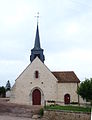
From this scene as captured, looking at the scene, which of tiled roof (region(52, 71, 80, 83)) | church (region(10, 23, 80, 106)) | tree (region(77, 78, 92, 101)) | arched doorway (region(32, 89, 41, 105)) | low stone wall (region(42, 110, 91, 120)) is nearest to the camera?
low stone wall (region(42, 110, 91, 120))

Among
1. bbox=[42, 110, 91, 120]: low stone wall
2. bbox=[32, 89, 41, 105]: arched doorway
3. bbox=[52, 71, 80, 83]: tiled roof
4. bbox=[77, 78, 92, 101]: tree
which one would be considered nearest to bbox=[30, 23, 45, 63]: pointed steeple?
bbox=[52, 71, 80, 83]: tiled roof

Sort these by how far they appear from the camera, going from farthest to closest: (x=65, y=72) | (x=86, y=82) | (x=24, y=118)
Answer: (x=65, y=72) → (x=86, y=82) → (x=24, y=118)

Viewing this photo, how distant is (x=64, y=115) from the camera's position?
27641 mm

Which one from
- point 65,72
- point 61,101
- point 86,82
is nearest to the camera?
point 86,82

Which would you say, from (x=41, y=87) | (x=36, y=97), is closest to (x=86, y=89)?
(x=41, y=87)

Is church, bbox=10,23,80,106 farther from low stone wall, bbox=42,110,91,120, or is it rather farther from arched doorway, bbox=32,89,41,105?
low stone wall, bbox=42,110,91,120

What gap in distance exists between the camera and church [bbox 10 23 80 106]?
40.6 metres

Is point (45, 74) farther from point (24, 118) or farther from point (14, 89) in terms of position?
point (24, 118)

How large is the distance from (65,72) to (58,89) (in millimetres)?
3558

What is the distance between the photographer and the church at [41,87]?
133 ft

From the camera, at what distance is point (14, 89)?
41.1m

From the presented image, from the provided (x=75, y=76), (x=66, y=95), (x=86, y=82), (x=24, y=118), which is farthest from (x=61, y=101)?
(x=24, y=118)

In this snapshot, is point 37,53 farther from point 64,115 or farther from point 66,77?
point 64,115

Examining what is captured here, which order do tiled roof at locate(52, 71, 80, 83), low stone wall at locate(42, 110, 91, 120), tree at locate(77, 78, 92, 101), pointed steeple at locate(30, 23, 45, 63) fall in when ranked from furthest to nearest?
pointed steeple at locate(30, 23, 45, 63) → tiled roof at locate(52, 71, 80, 83) → tree at locate(77, 78, 92, 101) → low stone wall at locate(42, 110, 91, 120)
